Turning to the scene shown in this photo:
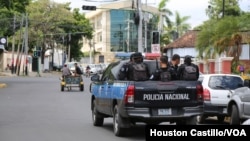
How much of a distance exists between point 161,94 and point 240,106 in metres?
2.27

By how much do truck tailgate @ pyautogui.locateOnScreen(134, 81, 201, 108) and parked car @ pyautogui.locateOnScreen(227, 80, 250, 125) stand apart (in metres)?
1.52

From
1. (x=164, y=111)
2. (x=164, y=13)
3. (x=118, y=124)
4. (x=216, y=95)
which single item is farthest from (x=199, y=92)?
(x=164, y=13)

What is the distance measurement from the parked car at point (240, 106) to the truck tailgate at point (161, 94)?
4.99 feet

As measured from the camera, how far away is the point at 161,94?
13.1m

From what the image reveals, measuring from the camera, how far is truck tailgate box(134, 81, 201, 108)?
13.0m

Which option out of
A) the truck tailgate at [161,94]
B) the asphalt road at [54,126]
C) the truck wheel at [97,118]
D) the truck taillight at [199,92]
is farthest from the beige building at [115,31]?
the truck tailgate at [161,94]

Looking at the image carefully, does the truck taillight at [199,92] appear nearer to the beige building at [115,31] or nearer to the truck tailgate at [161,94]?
the truck tailgate at [161,94]

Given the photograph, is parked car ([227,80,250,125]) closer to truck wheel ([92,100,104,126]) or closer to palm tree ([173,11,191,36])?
truck wheel ([92,100,104,126])

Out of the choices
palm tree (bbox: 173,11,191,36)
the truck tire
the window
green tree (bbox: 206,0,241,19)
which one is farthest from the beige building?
the truck tire

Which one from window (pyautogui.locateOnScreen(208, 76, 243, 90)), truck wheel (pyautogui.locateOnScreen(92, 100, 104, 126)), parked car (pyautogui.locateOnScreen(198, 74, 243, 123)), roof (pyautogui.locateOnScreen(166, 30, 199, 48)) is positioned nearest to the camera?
truck wheel (pyautogui.locateOnScreen(92, 100, 104, 126))

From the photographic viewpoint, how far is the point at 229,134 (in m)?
6.07

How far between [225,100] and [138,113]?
4.20 metres

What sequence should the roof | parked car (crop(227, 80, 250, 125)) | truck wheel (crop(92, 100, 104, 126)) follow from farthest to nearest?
the roof → truck wheel (crop(92, 100, 104, 126)) → parked car (crop(227, 80, 250, 125))

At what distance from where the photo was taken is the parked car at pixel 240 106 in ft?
45.6
